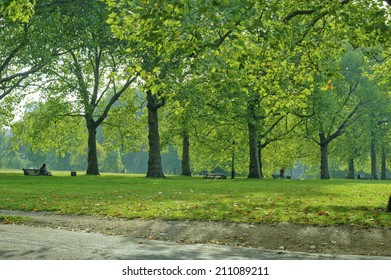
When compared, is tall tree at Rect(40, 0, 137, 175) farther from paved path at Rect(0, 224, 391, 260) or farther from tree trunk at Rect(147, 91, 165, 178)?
paved path at Rect(0, 224, 391, 260)

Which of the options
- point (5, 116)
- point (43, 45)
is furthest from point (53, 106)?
point (43, 45)

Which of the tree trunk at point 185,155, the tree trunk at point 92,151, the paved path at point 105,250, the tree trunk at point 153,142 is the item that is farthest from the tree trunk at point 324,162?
the paved path at point 105,250

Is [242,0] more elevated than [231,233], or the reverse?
[242,0]

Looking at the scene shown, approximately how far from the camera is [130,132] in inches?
2240

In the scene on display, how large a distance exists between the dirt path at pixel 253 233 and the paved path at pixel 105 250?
120 centimetres

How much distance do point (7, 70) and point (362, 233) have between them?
155ft

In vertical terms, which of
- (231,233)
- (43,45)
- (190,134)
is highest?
(43,45)

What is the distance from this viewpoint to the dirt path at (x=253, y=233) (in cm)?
1299

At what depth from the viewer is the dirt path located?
13.0 metres

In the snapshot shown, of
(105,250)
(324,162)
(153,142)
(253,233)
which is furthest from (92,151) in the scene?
(105,250)

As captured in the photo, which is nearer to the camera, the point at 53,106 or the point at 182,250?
the point at 182,250

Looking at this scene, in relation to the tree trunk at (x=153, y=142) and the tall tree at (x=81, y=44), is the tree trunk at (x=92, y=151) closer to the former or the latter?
the tall tree at (x=81, y=44)

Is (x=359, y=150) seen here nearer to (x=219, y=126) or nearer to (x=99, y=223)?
(x=219, y=126)

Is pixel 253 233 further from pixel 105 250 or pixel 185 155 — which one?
pixel 185 155
